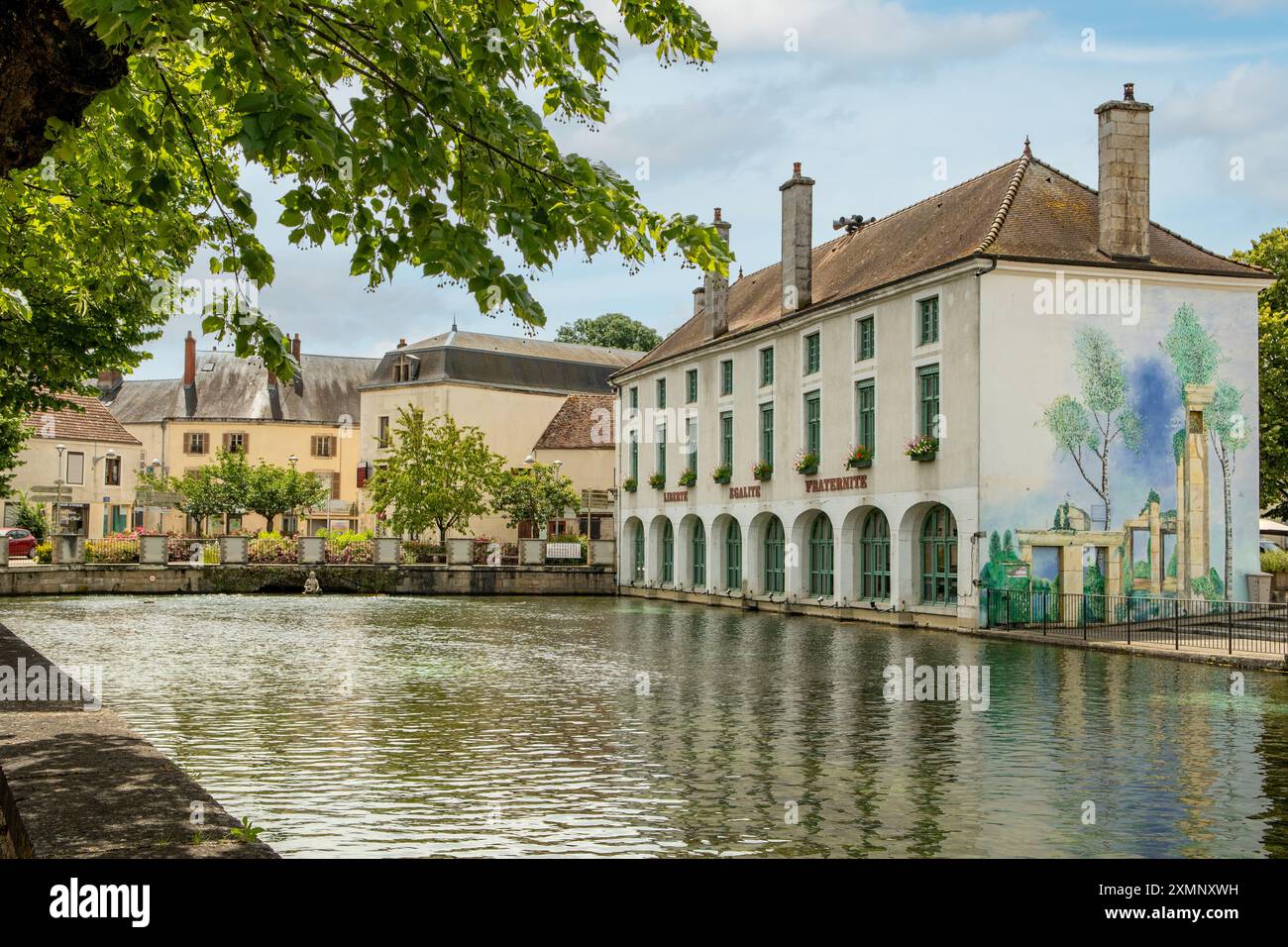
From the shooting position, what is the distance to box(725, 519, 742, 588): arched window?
43.9 metres

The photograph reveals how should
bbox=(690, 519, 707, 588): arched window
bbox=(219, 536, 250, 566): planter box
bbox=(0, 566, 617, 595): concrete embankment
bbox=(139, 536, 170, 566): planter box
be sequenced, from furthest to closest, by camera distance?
bbox=(219, 536, 250, 566): planter box < bbox=(139, 536, 170, 566): planter box < bbox=(0, 566, 617, 595): concrete embankment < bbox=(690, 519, 707, 588): arched window

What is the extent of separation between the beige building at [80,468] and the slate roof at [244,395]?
1040 cm

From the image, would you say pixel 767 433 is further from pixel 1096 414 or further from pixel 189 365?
pixel 189 365

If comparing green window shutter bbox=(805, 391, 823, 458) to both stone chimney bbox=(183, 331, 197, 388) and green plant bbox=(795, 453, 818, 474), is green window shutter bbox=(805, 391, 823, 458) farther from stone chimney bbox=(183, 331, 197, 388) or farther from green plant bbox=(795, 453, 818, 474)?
stone chimney bbox=(183, 331, 197, 388)

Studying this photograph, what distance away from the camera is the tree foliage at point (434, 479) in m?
61.3

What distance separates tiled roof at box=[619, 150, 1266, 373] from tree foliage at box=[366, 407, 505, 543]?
2444 cm

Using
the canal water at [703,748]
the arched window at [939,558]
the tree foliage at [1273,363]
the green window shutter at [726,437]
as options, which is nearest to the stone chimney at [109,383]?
the green window shutter at [726,437]

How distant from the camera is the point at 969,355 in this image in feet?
100

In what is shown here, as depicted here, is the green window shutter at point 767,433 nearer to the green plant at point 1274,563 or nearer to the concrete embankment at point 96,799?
the green plant at point 1274,563

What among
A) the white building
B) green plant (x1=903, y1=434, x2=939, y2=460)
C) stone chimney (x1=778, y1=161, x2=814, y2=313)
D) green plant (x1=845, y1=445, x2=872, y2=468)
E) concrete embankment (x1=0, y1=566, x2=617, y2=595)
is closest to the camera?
the white building

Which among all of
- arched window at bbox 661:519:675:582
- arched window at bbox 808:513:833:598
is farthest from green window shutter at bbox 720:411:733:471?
arched window at bbox 808:513:833:598

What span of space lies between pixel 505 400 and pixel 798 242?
35577mm

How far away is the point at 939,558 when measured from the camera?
32.4 m
